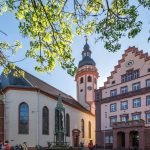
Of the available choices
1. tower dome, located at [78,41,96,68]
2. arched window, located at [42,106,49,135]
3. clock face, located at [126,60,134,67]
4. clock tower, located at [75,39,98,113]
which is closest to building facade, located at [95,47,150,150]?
clock face, located at [126,60,134,67]

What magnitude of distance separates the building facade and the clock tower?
54.0ft

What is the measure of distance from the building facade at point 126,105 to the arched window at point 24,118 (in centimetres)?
1334

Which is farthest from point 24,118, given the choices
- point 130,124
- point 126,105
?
point 126,105

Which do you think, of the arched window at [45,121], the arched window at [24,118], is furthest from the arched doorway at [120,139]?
the arched window at [24,118]

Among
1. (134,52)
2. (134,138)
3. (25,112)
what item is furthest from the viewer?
(134,52)

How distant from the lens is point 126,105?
182ft

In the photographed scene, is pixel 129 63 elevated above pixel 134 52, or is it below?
below

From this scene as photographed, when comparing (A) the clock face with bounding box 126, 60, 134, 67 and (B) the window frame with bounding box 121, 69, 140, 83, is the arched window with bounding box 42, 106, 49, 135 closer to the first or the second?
(B) the window frame with bounding box 121, 69, 140, 83

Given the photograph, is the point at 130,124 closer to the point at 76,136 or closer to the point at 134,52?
the point at 134,52

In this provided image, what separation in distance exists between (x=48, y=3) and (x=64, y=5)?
81 centimetres

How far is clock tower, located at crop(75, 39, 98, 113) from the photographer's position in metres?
78.8

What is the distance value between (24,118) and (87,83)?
3088 cm

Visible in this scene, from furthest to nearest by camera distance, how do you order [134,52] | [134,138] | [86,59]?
[86,59]
[134,52]
[134,138]

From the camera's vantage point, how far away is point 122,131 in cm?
5338
